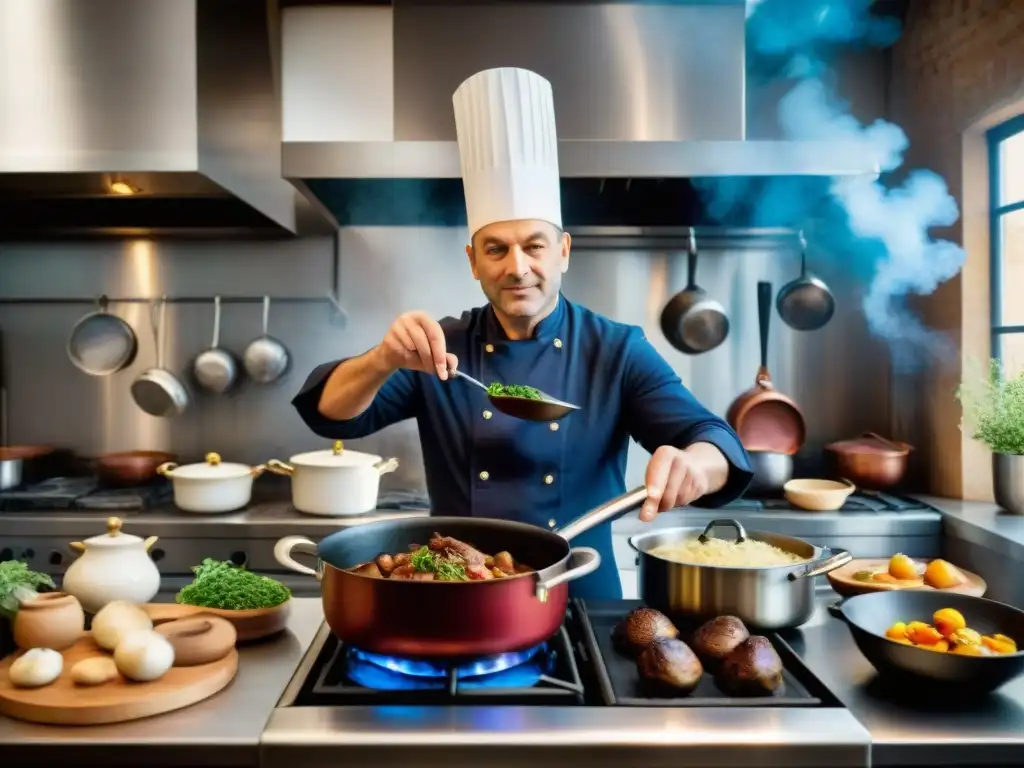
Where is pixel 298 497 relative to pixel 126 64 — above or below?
below

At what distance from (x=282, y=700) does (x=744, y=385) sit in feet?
8.83

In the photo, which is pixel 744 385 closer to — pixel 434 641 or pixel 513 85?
pixel 513 85

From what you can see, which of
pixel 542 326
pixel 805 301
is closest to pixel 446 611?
pixel 542 326

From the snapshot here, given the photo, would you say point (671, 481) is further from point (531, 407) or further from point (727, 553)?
point (531, 407)

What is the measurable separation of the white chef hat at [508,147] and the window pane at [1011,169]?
6.10 ft

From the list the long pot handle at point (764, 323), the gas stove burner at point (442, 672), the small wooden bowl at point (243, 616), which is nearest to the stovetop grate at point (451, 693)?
the gas stove burner at point (442, 672)

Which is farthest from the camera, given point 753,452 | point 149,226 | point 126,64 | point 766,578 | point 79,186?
point 149,226

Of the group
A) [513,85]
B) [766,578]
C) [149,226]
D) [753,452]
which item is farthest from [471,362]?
[149,226]

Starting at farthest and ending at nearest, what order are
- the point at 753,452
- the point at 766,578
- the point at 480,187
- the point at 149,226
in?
the point at 149,226
the point at 753,452
the point at 480,187
the point at 766,578

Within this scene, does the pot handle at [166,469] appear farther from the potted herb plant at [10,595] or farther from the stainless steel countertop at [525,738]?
the stainless steel countertop at [525,738]

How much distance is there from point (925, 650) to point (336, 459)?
2.16m

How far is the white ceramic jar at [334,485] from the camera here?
270 cm

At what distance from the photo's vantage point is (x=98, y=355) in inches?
130

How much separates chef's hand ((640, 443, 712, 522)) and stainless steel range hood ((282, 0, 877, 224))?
1600mm
